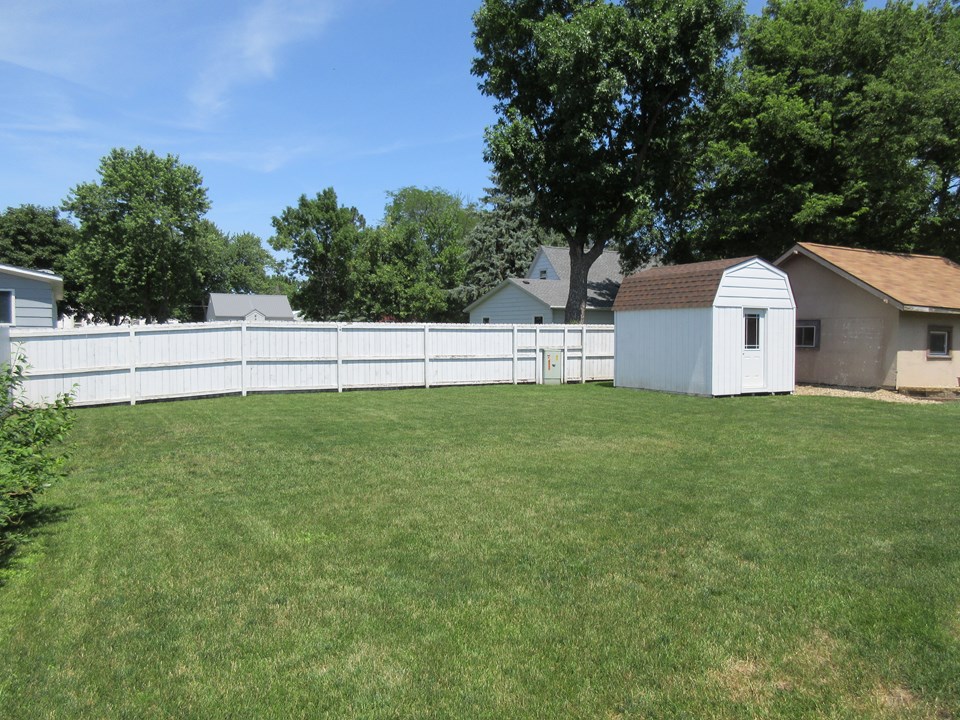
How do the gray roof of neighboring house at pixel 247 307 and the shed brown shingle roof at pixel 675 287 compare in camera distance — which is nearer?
the shed brown shingle roof at pixel 675 287

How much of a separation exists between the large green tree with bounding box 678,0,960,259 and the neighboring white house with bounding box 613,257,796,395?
7.55 metres

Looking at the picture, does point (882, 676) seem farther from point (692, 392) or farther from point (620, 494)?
point (692, 392)

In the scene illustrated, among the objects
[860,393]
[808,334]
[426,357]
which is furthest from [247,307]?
[860,393]

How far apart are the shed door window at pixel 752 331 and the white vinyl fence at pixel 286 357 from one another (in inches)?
222

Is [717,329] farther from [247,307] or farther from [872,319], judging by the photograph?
[247,307]

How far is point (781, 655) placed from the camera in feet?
11.3

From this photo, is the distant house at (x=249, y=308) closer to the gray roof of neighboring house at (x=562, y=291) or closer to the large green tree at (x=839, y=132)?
the gray roof of neighboring house at (x=562, y=291)

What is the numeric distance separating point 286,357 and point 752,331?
11.9m

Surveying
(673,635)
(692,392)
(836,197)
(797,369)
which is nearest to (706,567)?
(673,635)

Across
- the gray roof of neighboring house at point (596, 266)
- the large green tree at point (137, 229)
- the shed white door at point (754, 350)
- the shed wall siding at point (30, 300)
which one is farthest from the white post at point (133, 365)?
the large green tree at point (137, 229)

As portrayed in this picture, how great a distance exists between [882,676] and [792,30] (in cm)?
2650

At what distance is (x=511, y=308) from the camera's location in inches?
1320

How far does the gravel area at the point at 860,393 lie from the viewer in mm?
17031

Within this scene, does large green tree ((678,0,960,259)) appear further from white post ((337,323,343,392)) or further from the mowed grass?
the mowed grass
